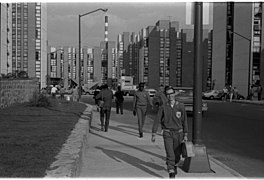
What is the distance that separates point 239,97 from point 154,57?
130 ft

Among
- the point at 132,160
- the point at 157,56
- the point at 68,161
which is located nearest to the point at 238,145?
the point at 132,160

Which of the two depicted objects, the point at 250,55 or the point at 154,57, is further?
the point at 154,57

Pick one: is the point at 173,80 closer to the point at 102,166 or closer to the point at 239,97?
the point at 239,97

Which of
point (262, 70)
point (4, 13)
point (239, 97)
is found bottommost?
point (239, 97)

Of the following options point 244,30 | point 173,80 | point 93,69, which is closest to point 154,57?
point 173,80

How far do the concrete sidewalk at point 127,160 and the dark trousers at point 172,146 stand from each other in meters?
0.52

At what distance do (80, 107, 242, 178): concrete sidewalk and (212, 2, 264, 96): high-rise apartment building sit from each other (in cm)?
3925

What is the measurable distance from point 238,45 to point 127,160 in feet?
176

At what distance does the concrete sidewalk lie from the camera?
23.7ft

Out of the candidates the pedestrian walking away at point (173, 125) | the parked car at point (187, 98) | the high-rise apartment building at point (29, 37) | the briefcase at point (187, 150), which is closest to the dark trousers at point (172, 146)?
the pedestrian walking away at point (173, 125)

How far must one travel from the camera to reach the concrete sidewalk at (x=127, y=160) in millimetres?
7215

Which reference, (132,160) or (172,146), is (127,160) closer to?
(132,160)

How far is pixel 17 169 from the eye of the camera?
19.1 ft

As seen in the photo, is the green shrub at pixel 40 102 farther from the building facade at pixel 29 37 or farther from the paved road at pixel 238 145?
the building facade at pixel 29 37
